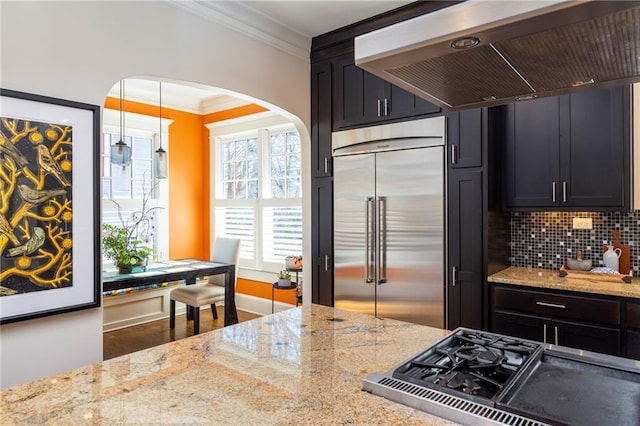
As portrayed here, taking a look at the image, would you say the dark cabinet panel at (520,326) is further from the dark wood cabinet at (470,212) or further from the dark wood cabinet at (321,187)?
the dark wood cabinet at (321,187)

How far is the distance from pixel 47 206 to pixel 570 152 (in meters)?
3.21

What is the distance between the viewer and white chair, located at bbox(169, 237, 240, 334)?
4.36 metres

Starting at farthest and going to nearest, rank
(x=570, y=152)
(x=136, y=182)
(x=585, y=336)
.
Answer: (x=136, y=182)
(x=570, y=152)
(x=585, y=336)

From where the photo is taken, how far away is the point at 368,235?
11.1 ft

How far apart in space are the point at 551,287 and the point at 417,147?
1.32m

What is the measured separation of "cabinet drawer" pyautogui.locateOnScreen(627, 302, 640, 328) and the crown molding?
3.06 meters

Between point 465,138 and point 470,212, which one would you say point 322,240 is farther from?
point 465,138

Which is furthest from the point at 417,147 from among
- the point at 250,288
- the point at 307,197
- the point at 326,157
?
the point at 250,288

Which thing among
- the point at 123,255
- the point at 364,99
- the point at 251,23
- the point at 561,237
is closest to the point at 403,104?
the point at 364,99

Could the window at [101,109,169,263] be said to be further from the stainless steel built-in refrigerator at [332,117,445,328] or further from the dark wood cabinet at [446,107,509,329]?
the dark wood cabinet at [446,107,509,329]

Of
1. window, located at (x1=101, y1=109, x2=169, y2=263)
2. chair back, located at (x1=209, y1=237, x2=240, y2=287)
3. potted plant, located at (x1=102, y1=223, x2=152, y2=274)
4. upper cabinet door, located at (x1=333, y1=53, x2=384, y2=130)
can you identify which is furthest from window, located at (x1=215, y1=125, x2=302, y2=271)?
potted plant, located at (x1=102, y1=223, x2=152, y2=274)

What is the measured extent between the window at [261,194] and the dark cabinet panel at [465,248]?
84.9 inches

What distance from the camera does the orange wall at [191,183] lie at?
212 inches

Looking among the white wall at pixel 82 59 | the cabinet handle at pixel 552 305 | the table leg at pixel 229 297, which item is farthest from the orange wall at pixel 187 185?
the cabinet handle at pixel 552 305
